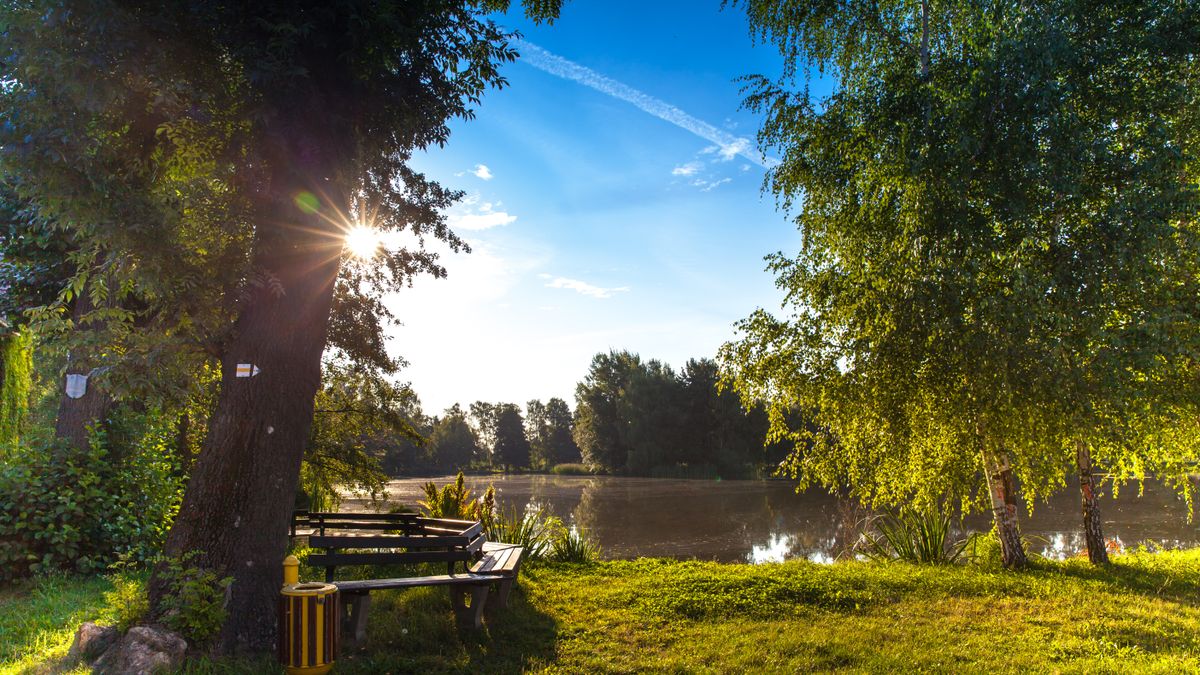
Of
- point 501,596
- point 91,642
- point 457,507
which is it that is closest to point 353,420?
point 457,507

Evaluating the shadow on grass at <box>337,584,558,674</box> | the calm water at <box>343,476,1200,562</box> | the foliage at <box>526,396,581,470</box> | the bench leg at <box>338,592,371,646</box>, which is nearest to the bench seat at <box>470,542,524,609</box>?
the shadow on grass at <box>337,584,558,674</box>

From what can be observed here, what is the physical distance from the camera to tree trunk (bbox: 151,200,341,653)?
4.64 metres

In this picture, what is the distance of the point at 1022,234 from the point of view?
237 inches

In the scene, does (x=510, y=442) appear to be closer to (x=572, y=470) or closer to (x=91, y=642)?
(x=572, y=470)

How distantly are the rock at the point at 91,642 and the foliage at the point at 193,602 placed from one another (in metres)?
0.37

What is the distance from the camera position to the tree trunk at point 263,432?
4637 millimetres

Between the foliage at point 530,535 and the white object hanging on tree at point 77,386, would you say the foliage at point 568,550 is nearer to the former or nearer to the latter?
the foliage at point 530,535

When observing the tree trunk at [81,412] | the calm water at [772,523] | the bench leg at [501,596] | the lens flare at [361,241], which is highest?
the lens flare at [361,241]

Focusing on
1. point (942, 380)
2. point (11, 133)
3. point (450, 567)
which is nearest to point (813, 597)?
point (942, 380)

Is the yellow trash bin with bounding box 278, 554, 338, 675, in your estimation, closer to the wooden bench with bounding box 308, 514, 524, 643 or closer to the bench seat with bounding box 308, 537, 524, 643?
the bench seat with bounding box 308, 537, 524, 643

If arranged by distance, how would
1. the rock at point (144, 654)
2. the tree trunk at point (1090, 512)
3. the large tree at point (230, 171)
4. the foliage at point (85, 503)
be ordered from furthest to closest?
the tree trunk at point (1090, 512)
the foliage at point (85, 503)
the large tree at point (230, 171)
the rock at point (144, 654)

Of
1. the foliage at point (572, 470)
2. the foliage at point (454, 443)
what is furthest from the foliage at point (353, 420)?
the foliage at point (454, 443)

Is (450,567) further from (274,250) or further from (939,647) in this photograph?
(939,647)

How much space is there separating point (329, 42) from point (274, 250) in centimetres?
175
